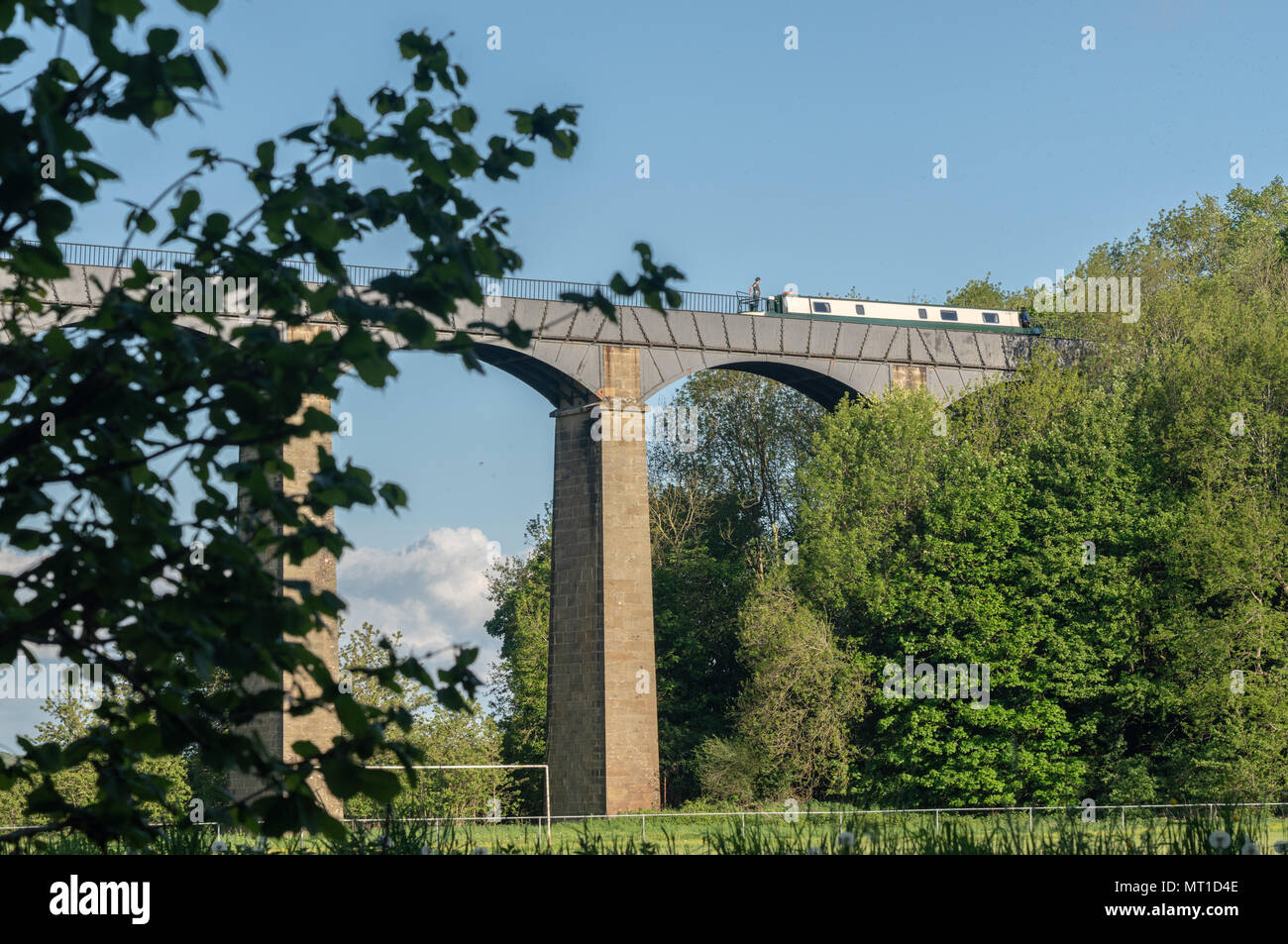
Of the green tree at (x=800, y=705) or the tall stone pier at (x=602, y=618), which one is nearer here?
the tall stone pier at (x=602, y=618)

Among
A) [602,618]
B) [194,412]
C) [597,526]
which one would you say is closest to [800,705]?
[602,618]

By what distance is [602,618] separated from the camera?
4041cm

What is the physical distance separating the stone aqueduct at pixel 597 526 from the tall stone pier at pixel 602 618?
0.14 feet

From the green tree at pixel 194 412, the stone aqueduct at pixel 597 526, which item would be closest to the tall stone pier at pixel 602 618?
the stone aqueduct at pixel 597 526

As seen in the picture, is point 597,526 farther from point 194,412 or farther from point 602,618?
point 194,412

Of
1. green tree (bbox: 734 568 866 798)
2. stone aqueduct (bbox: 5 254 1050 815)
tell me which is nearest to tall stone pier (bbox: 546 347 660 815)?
stone aqueduct (bbox: 5 254 1050 815)

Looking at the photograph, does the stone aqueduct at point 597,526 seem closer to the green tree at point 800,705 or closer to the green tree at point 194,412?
the green tree at point 800,705

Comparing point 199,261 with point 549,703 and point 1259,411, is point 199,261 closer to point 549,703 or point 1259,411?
point 549,703

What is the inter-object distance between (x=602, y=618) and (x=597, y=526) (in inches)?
113

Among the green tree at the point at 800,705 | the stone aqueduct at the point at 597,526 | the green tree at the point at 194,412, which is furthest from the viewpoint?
the green tree at the point at 800,705

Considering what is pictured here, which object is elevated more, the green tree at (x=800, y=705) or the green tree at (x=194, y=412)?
the green tree at (x=194, y=412)

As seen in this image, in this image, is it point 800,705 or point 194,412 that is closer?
point 194,412

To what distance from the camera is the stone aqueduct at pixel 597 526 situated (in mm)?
39469
